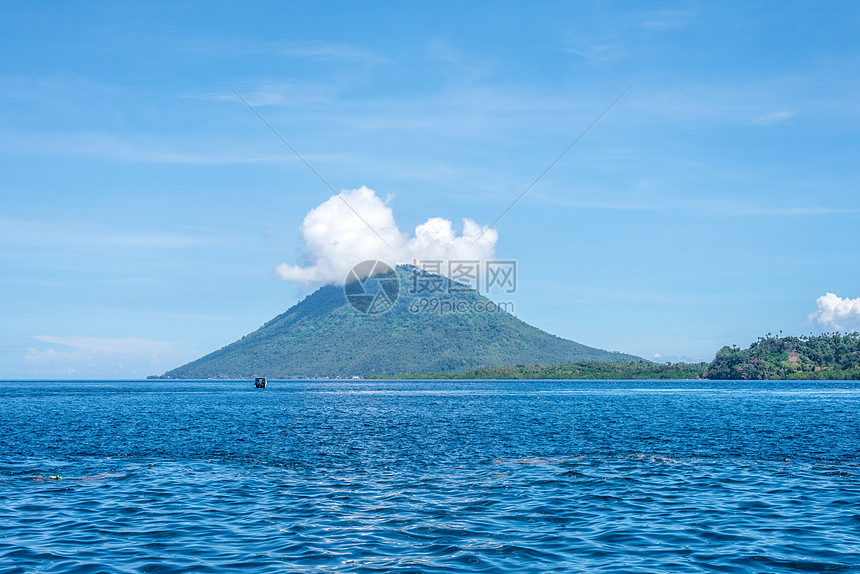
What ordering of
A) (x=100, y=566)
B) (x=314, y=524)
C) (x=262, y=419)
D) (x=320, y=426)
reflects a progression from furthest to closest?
(x=262, y=419) → (x=320, y=426) → (x=314, y=524) → (x=100, y=566)

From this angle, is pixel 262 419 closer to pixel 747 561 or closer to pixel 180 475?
pixel 180 475

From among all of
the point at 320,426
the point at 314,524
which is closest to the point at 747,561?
the point at 314,524

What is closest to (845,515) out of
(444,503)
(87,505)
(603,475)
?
(603,475)

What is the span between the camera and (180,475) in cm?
3897

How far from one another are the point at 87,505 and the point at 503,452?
1105 inches

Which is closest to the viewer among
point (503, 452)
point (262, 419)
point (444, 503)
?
point (444, 503)

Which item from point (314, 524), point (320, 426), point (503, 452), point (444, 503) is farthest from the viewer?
point (320, 426)

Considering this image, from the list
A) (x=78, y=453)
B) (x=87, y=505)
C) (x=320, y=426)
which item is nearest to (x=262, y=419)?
(x=320, y=426)

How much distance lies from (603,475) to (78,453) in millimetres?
38362

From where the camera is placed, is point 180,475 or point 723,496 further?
point 180,475

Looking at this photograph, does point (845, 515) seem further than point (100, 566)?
Yes

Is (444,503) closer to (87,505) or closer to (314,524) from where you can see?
(314,524)

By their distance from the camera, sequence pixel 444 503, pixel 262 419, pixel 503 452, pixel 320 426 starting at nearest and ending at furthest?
pixel 444 503 → pixel 503 452 → pixel 320 426 → pixel 262 419

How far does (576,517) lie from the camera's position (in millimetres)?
26844
